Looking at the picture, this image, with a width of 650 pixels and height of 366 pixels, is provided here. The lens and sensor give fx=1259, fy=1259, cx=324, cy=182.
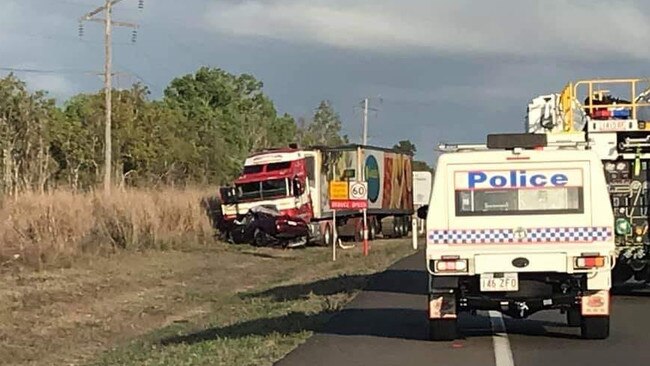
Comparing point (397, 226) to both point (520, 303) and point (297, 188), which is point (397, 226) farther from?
point (520, 303)


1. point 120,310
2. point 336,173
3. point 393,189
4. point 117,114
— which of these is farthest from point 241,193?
point 120,310

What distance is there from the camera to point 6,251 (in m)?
32.3

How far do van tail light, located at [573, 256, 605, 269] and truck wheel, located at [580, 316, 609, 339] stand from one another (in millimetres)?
947

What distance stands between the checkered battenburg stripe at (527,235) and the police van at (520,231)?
0.5 inches

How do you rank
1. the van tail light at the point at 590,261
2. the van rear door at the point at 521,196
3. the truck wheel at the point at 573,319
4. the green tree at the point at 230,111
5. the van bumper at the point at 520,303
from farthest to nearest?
the green tree at the point at 230,111 < the truck wheel at the point at 573,319 < the van bumper at the point at 520,303 < the van rear door at the point at 521,196 < the van tail light at the point at 590,261

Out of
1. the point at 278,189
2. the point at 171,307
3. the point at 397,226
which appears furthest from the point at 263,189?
the point at 171,307

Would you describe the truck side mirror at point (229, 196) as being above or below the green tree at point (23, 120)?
below

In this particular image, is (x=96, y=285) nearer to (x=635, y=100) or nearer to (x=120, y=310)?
(x=120, y=310)

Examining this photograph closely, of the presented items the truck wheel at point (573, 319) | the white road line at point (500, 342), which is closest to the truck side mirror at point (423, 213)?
the white road line at point (500, 342)

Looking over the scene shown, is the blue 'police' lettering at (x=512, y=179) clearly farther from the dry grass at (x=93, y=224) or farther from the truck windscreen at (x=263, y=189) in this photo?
the truck windscreen at (x=263, y=189)

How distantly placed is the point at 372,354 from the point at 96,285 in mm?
15719

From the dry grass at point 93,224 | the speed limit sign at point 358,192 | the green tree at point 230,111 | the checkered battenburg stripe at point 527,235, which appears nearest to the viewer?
the checkered battenburg stripe at point 527,235

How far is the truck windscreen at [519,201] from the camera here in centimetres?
1507

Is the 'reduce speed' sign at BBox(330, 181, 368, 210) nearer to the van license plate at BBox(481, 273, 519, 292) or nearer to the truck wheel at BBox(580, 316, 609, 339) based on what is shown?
the truck wheel at BBox(580, 316, 609, 339)
